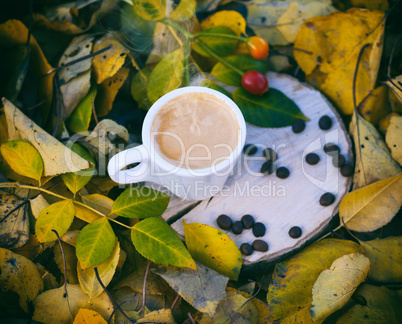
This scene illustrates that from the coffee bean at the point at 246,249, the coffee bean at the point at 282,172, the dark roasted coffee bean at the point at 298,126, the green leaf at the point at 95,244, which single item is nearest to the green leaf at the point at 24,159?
the green leaf at the point at 95,244

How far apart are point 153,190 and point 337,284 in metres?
0.68

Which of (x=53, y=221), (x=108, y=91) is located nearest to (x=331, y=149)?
(x=108, y=91)

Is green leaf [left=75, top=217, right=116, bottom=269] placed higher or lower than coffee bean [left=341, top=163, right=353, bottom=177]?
lower

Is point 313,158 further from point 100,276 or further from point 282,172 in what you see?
point 100,276

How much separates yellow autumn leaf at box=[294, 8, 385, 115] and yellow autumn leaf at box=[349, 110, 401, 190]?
17 cm

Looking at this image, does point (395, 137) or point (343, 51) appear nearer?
point (395, 137)

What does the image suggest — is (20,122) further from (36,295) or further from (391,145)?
(391,145)

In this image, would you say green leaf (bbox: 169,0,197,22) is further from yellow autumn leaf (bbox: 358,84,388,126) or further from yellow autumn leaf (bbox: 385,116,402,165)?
yellow autumn leaf (bbox: 385,116,402,165)

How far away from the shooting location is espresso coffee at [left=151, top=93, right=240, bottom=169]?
3.64 ft

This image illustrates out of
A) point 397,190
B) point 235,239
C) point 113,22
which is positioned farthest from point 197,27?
point 397,190

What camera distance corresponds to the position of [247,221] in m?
1.20

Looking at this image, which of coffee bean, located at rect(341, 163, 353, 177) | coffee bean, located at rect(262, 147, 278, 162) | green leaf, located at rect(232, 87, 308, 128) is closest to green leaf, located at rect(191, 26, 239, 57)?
green leaf, located at rect(232, 87, 308, 128)

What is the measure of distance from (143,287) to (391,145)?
3.56ft

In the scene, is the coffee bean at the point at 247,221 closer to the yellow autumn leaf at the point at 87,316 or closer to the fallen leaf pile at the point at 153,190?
the fallen leaf pile at the point at 153,190
